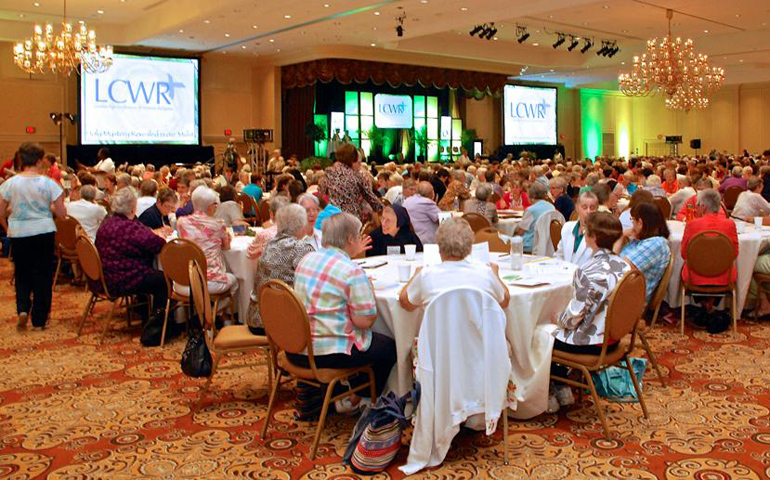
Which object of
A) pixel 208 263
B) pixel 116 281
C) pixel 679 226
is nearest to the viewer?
pixel 208 263

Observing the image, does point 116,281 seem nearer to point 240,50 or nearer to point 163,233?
point 163,233

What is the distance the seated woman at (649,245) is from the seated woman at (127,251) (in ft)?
11.9

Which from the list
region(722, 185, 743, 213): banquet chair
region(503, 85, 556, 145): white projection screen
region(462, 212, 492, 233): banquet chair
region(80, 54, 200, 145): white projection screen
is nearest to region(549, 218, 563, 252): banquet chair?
region(462, 212, 492, 233): banquet chair

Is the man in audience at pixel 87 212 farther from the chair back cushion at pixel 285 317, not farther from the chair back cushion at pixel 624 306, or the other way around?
the chair back cushion at pixel 624 306

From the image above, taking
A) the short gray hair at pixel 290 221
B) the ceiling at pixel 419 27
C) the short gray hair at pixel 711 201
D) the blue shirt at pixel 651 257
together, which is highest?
the ceiling at pixel 419 27

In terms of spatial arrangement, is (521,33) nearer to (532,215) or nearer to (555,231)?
(532,215)

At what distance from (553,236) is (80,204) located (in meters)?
4.79

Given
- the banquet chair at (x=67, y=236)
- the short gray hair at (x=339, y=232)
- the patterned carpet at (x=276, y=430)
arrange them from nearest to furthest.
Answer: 1. the patterned carpet at (x=276, y=430)
2. the short gray hair at (x=339, y=232)
3. the banquet chair at (x=67, y=236)

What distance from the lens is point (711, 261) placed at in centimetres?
595

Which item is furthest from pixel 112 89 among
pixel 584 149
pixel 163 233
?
pixel 584 149

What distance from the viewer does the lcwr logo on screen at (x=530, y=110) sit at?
28781mm

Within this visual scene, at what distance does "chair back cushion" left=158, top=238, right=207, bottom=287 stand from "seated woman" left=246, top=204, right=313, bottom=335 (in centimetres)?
105

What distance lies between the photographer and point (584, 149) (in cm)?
3247

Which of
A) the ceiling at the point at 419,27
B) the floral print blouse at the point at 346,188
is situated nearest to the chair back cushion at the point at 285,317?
the floral print blouse at the point at 346,188
